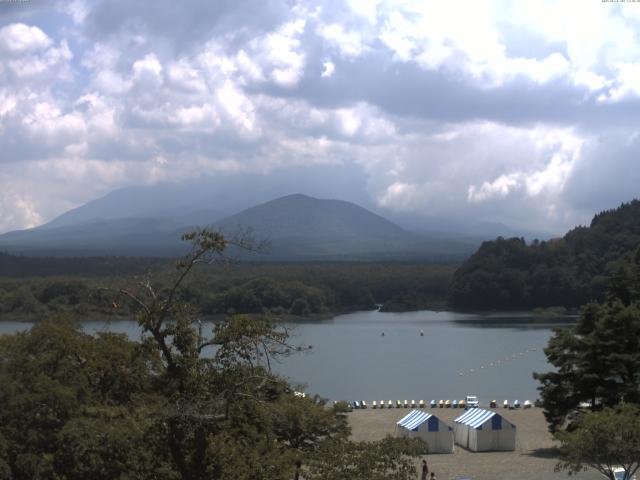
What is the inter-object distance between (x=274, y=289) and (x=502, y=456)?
5156 cm

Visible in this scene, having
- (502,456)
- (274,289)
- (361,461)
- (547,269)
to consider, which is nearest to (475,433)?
(502,456)

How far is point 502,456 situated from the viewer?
19.9 metres

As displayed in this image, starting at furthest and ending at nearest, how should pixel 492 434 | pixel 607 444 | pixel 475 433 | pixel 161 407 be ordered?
pixel 475 433
pixel 492 434
pixel 607 444
pixel 161 407

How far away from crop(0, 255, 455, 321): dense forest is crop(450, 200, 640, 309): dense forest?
6103 millimetres

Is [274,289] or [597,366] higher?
[274,289]

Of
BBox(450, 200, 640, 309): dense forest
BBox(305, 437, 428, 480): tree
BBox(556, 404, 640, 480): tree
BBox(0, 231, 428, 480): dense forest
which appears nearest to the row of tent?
BBox(556, 404, 640, 480): tree

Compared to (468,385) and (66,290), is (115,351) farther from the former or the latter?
(66,290)

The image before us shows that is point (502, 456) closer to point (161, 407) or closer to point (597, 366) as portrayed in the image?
point (597, 366)

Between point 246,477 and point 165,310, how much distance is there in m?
1.68

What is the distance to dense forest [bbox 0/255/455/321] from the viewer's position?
6244cm

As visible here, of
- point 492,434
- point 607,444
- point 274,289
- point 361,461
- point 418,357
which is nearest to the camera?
point 361,461

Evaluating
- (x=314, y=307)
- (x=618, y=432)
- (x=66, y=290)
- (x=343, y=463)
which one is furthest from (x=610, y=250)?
(x=343, y=463)

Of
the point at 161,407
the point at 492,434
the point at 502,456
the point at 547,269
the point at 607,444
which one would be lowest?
the point at 502,456

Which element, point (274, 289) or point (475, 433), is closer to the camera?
point (475, 433)
